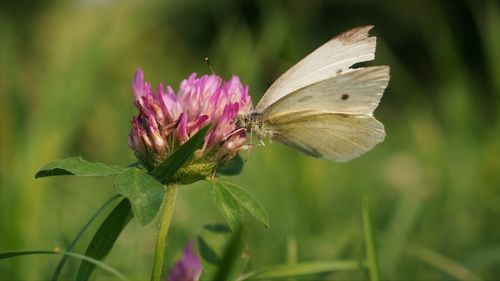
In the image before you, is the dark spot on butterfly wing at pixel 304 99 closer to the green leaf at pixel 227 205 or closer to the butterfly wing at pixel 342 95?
the butterfly wing at pixel 342 95

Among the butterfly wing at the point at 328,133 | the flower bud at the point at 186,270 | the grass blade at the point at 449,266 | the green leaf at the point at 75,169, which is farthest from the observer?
the grass blade at the point at 449,266

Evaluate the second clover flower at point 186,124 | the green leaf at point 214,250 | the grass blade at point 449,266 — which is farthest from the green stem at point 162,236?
the grass blade at point 449,266

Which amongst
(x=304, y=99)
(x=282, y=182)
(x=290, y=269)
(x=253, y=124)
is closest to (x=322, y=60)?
(x=304, y=99)

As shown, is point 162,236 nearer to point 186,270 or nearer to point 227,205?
point 227,205

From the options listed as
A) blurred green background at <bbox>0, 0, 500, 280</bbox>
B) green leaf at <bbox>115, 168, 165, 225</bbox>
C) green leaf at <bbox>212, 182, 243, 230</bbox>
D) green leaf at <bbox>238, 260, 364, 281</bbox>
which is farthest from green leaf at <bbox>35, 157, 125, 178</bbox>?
green leaf at <bbox>238, 260, 364, 281</bbox>

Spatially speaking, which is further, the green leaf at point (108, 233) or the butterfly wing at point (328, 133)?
the butterfly wing at point (328, 133)
